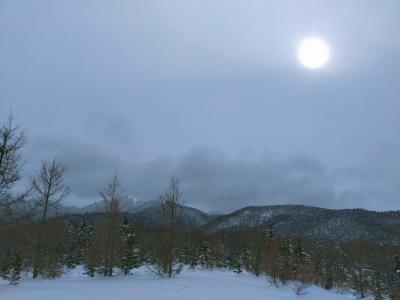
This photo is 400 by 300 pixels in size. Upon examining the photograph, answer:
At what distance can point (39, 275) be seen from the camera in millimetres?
27453

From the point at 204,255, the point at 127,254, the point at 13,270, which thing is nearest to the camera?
the point at 13,270

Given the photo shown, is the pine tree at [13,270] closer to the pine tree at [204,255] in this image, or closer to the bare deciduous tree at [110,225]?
the bare deciduous tree at [110,225]

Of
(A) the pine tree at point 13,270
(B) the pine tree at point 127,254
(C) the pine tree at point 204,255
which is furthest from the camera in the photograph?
(C) the pine tree at point 204,255

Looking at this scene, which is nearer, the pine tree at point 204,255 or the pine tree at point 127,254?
the pine tree at point 127,254

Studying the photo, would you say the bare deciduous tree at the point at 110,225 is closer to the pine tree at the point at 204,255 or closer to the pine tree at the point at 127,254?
the pine tree at the point at 127,254

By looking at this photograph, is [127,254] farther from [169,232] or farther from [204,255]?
[204,255]

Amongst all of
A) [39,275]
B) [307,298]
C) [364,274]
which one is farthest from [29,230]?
[364,274]

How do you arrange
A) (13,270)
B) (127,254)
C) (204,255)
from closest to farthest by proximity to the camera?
(13,270) < (127,254) < (204,255)

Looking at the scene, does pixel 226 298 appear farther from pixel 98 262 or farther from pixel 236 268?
pixel 236 268

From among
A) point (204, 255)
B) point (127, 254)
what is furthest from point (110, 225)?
point (204, 255)

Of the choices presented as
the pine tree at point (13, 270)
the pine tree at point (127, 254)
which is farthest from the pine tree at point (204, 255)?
the pine tree at point (13, 270)

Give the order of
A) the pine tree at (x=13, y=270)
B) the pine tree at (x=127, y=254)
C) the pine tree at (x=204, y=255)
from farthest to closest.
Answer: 1. the pine tree at (x=204, y=255)
2. the pine tree at (x=127, y=254)
3. the pine tree at (x=13, y=270)

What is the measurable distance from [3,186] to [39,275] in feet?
45.3

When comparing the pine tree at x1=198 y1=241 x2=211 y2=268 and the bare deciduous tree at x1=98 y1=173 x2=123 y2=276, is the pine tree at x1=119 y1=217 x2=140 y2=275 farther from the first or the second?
the pine tree at x1=198 y1=241 x2=211 y2=268
